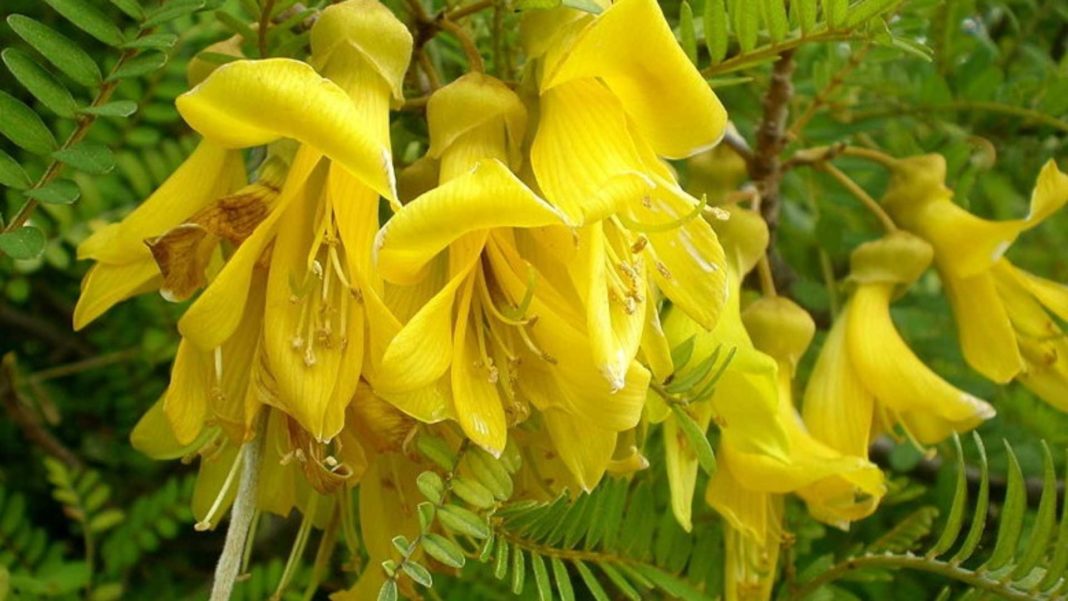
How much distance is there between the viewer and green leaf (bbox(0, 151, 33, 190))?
90 centimetres

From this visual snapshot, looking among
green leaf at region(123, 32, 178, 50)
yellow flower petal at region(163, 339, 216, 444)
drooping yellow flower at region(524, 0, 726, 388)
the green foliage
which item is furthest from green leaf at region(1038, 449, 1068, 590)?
green leaf at region(123, 32, 178, 50)

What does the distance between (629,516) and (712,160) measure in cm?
41

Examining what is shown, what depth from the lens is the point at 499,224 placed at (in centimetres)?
76

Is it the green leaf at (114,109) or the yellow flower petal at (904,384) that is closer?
the green leaf at (114,109)

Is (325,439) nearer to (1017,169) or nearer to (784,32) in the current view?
(784,32)

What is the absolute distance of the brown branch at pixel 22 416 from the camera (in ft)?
4.32

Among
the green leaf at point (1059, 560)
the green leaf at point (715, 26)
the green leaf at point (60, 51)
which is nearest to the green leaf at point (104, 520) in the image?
the green leaf at point (60, 51)

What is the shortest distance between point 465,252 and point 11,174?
13.4 inches

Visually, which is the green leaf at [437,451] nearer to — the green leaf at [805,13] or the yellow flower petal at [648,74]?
the yellow flower petal at [648,74]

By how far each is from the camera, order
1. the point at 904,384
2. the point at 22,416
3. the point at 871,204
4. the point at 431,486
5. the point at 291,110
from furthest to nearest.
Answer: the point at 22,416 → the point at 871,204 → the point at 904,384 → the point at 431,486 → the point at 291,110

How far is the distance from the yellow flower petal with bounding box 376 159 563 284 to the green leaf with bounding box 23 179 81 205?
29 cm

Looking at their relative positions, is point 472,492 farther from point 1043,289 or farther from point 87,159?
point 1043,289

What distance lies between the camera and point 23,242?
888mm

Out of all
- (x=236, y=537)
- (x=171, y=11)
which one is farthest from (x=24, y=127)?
(x=236, y=537)
